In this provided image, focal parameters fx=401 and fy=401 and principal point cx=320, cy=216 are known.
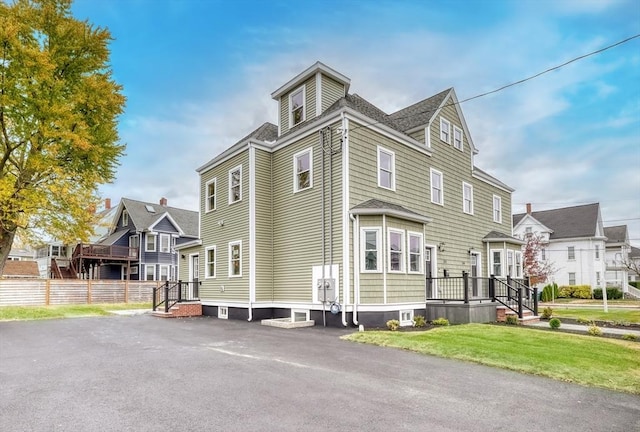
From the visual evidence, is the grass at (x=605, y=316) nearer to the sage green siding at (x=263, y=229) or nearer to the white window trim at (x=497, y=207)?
the white window trim at (x=497, y=207)

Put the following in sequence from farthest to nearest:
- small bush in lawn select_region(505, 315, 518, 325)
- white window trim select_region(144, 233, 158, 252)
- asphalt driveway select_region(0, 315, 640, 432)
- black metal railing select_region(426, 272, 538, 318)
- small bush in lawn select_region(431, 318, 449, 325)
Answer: white window trim select_region(144, 233, 158, 252), black metal railing select_region(426, 272, 538, 318), small bush in lawn select_region(505, 315, 518, 325), small bush in lawn select_region(431, 318, 449, 325), asphalt driveway select_region(0, 315, 640, 432)

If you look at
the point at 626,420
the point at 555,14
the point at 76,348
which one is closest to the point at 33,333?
the point at 76,348

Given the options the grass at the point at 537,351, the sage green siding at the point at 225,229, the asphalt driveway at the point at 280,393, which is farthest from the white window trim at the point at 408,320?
the sage green siding at the point at 225,229

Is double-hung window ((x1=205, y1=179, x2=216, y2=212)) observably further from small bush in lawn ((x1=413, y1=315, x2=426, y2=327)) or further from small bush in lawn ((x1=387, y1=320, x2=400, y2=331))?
small bush in lawn ((x1=413, y1=315, x2=426, y2=327))

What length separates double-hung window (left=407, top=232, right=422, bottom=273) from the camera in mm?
14212

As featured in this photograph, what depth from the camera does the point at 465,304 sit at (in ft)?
45.1

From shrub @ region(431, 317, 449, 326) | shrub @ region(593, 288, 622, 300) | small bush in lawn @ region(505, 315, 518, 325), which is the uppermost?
A: shrub @ region(431, 317, 449, 326)

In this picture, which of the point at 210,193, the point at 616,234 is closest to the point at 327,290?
the point at 210,193

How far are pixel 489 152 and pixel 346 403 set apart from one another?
931 inches

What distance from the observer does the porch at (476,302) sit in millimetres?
13836

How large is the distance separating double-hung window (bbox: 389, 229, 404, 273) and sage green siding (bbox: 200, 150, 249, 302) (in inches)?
223

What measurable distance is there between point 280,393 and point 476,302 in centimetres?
1092

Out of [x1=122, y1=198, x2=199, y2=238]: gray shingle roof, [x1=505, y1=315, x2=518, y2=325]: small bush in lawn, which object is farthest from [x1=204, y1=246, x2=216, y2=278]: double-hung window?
[x1=122, y1=198, x2=199, y2=238]: gray shingle roof

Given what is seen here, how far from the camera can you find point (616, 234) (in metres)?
46.3
